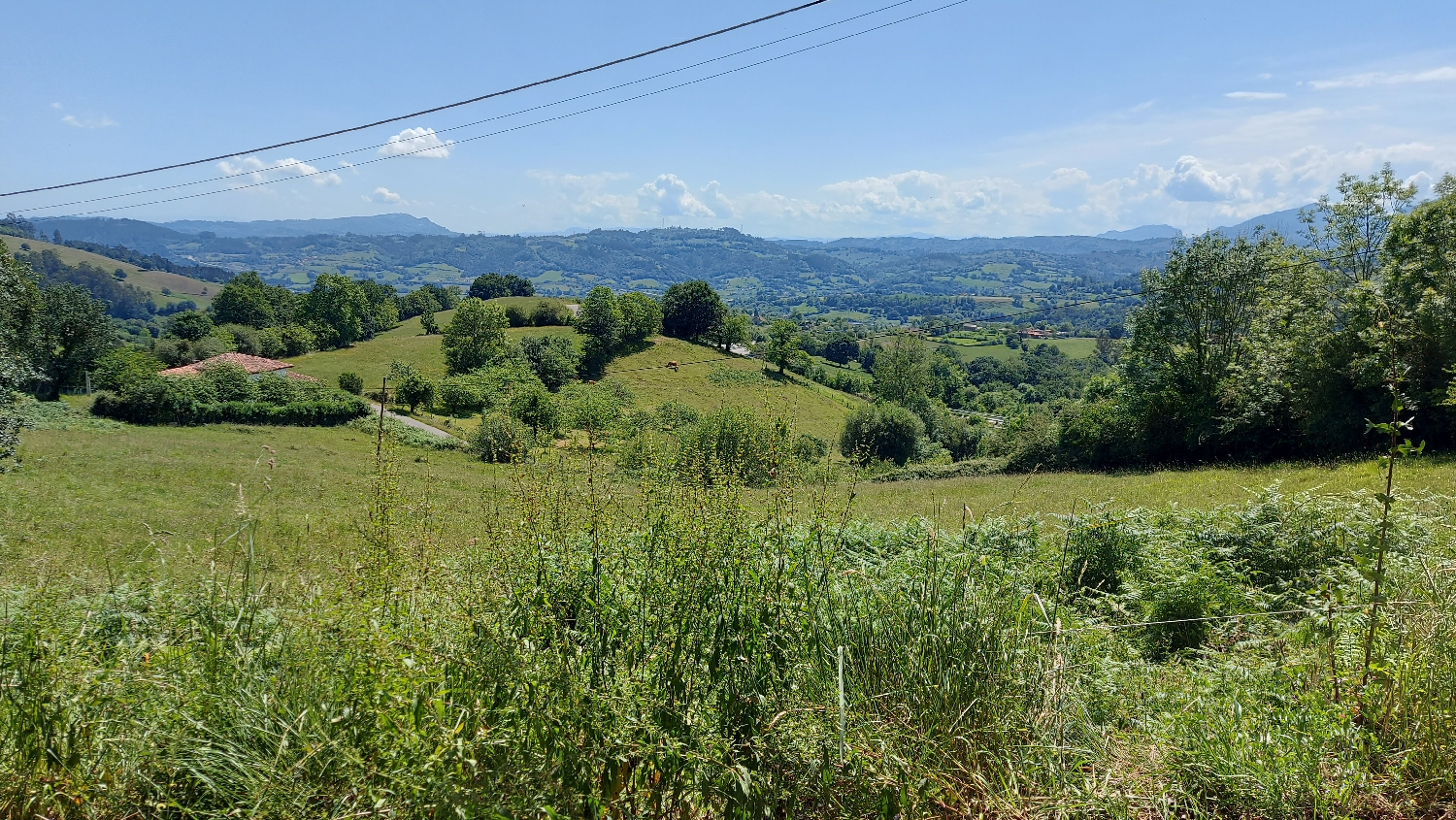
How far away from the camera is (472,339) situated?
7019 centimetres

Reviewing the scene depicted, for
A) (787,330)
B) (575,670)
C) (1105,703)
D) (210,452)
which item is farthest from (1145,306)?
(787,330)

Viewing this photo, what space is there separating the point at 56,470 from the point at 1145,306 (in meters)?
41.5

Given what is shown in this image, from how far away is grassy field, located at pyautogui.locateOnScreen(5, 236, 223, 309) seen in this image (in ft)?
534

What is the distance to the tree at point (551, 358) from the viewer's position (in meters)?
68.4

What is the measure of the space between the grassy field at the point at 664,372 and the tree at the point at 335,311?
365 centimetres

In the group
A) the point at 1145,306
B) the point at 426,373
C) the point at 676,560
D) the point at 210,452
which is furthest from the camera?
the point at 426,373

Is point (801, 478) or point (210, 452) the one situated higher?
point (801, 478)

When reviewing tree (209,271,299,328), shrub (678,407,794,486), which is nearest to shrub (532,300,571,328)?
tree (209,271,299,328)

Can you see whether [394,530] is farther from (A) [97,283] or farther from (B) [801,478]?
(A) [97,283]

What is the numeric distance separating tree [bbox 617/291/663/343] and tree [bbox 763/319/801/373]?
1586 centimetres

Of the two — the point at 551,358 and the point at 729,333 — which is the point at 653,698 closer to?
the point at 551,358

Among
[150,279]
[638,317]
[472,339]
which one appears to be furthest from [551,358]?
[150,279]

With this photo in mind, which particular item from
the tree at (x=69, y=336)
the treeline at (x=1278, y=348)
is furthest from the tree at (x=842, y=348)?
the tree at (x=69, y=336)

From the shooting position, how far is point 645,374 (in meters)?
73.8
